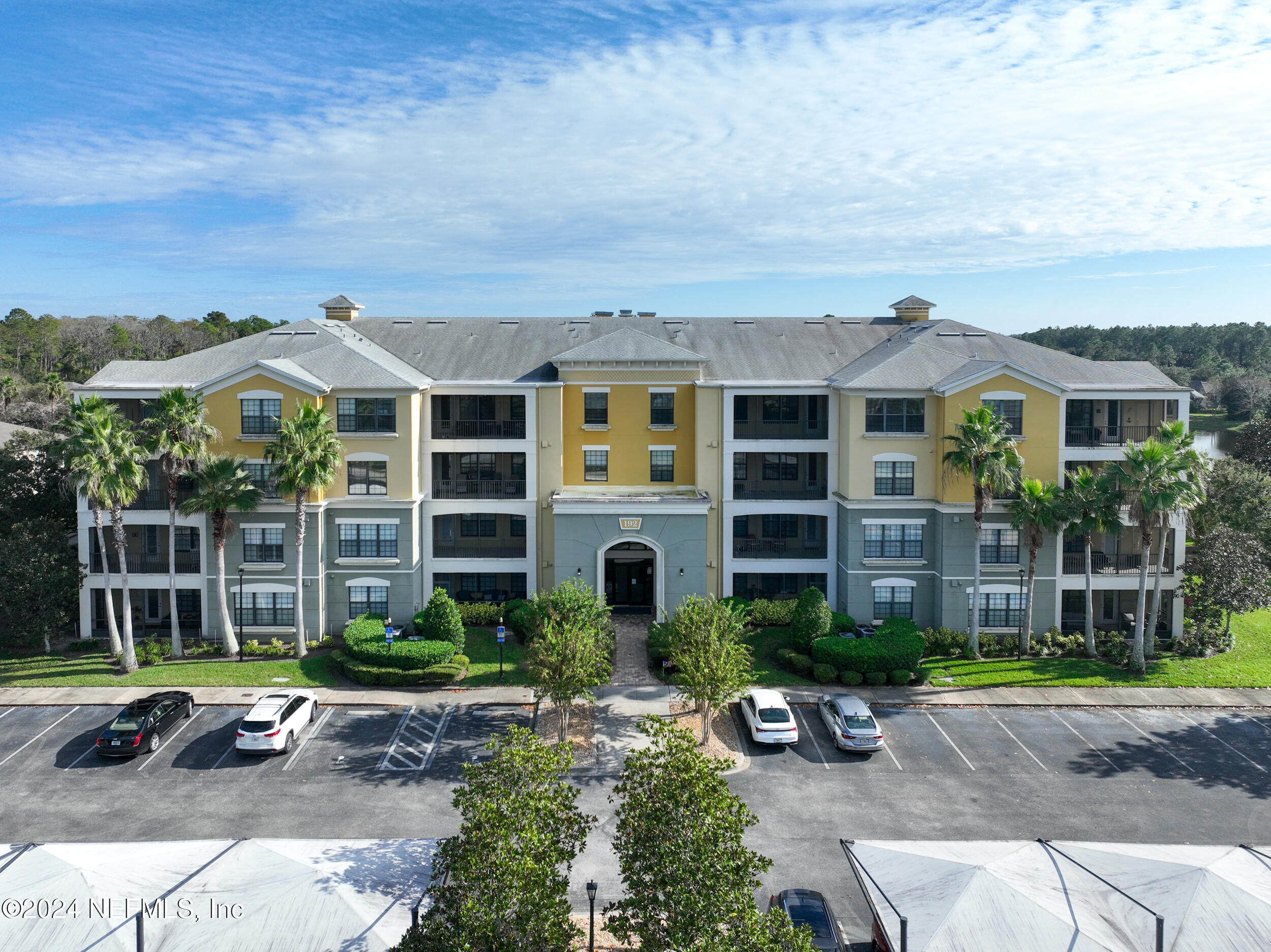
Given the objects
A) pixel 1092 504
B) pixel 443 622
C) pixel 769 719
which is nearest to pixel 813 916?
pixel 769 719

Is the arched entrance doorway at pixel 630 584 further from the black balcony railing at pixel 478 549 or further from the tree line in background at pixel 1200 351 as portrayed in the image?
the tree line in background at pixel 1200 351

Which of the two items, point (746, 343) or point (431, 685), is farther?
point (746, 343)

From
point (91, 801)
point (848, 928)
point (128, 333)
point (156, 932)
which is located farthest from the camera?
point (128, 333)

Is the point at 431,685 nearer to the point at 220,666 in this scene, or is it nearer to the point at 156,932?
A: the point at 220,666

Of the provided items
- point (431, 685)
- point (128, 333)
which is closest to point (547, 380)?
point (431, 685)

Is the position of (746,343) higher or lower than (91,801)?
higher

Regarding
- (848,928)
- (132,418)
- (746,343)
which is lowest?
(848,928)

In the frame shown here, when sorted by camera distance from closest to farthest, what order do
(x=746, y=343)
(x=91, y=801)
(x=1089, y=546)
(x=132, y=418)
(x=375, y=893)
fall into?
(x=375, y=893) < (x=91, y=801) < (x=1089, y=546) < (x=132, y=418) < (x=746, y=343)
